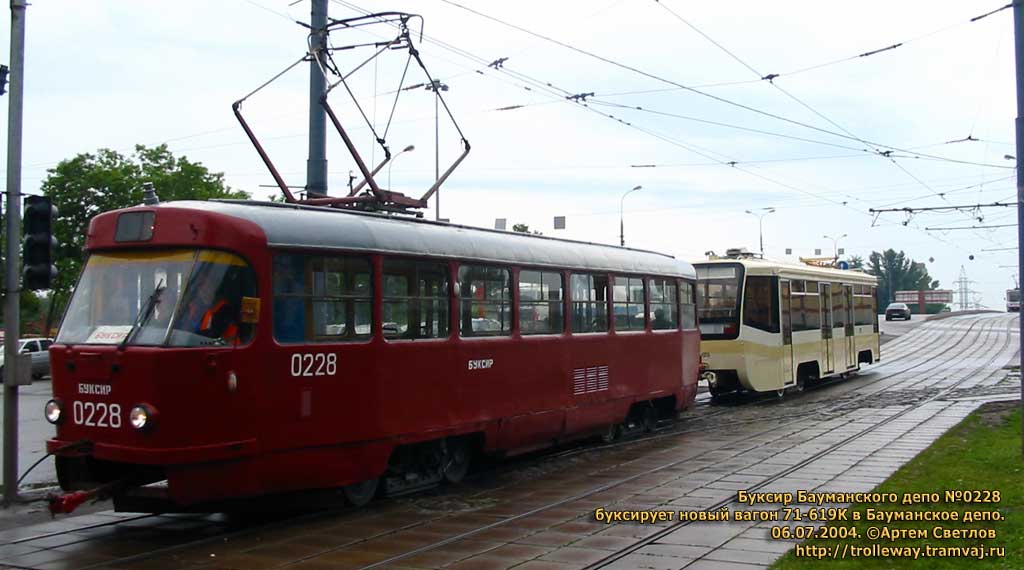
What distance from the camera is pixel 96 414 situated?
28.6ft

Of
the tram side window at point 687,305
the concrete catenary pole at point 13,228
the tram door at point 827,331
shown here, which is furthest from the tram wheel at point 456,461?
the tram door at point 827,331

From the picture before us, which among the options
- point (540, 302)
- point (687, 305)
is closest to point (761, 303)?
point (687, 305)

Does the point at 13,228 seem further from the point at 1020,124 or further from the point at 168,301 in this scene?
the point at 1020,124

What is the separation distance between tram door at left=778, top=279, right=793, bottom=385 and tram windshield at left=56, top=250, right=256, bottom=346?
15.0 meters

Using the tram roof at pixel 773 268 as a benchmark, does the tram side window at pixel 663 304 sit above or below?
below

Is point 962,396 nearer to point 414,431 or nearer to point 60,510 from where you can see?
point 414,431

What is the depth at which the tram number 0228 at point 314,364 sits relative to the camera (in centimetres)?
931

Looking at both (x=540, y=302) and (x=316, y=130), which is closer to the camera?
(x=540, y=302)

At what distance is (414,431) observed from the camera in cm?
1057

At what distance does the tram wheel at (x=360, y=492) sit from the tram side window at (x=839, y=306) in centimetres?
1779

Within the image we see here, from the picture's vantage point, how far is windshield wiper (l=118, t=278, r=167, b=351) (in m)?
8.66

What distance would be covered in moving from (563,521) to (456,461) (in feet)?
8.31

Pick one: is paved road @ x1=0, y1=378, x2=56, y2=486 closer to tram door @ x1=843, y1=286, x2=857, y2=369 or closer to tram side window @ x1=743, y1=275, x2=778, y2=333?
tram side window @ x1=743, y1=275, x2=778, y2=333

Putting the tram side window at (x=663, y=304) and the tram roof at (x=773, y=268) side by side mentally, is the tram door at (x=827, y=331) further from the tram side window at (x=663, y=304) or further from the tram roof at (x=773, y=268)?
the tram side window at (x=663, y=304)
